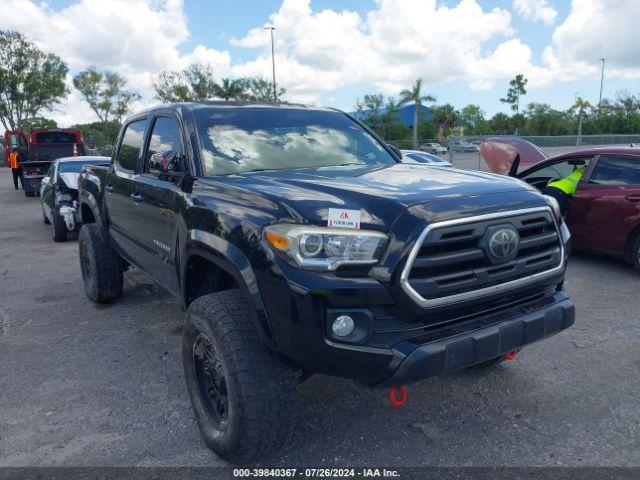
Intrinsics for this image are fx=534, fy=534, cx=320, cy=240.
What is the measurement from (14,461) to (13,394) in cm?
88

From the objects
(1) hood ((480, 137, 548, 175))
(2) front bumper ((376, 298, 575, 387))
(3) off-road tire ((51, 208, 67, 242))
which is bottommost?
(3) off-road tire ((51, 208, 67, 242))

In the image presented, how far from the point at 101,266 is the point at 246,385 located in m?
3.27

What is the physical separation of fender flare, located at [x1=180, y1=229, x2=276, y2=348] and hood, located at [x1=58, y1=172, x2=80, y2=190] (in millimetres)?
7198

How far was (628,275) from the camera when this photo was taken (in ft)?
20.5

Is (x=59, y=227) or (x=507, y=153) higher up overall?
(x=507, y=153)

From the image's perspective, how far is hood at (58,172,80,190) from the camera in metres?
9.28

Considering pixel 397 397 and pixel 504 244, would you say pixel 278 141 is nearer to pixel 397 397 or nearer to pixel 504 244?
pixel 504 244

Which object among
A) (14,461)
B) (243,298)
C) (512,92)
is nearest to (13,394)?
(14,461)

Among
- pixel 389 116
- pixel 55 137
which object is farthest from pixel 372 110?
pixel 55 137

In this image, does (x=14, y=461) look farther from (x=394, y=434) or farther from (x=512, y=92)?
(x=512, y=92)

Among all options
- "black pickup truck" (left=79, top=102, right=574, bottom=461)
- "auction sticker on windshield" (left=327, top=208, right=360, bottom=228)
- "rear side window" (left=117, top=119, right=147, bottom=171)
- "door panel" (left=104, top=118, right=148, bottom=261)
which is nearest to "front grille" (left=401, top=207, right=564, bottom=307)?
"black pickup truck" (left=79, top=102, right=574, bottom=461)

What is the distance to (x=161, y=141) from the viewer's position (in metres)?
3.94

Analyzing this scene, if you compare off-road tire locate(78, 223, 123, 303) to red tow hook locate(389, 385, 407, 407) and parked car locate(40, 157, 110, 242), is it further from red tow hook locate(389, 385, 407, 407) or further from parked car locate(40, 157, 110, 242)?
parked car locate(40, 157, 110, 242)

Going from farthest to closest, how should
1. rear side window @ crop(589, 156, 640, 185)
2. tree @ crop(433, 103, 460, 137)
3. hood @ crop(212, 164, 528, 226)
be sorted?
tree @ crop(433, 103, 460, 137), rear side window @ crop(589, 156, 640, 185), hood @ crop(212, 164, 528, 226)
